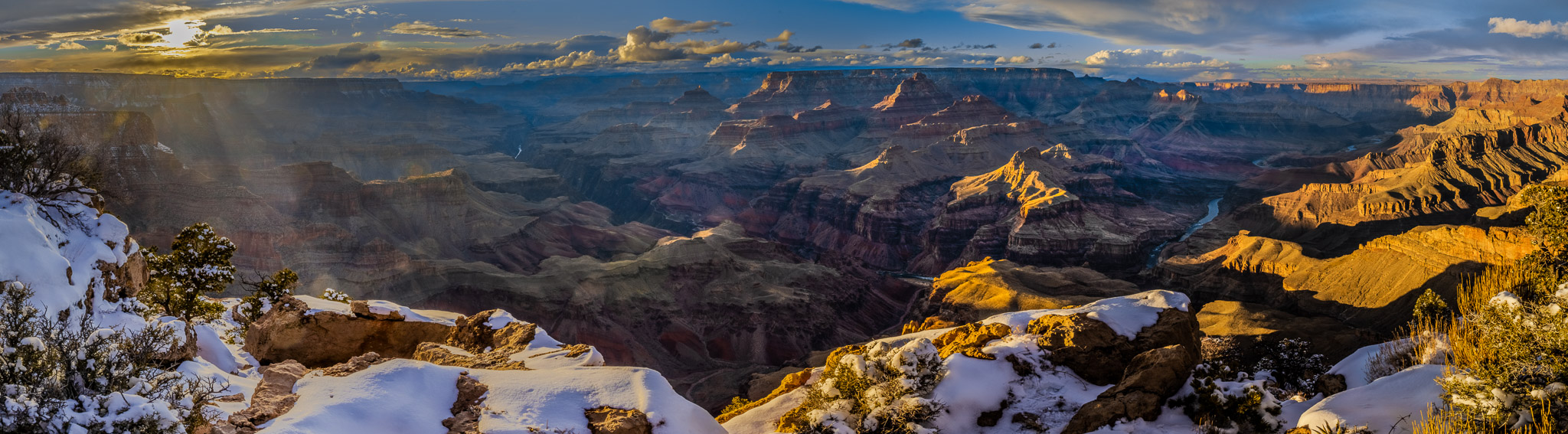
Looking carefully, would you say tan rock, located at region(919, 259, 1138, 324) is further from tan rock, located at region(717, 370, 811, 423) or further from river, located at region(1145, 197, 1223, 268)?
tan rock, located at region(717, 370, 811, 423)

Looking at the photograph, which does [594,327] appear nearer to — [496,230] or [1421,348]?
[496,230]

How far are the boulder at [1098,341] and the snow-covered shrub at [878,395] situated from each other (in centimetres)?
451

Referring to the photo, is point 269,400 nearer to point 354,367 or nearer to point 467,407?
point 354,367

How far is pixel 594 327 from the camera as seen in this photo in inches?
2746

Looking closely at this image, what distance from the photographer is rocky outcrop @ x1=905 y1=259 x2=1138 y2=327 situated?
65.6 metres

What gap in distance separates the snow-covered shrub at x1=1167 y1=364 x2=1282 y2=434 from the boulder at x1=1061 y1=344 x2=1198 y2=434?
39 cm

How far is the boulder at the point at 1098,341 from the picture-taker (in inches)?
995

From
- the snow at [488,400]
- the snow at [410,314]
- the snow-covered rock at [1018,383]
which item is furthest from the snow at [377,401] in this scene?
the snow at [410,314]

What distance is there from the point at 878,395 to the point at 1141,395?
718cm

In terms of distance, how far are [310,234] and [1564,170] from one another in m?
143

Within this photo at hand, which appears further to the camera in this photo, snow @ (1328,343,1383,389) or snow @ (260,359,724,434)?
snow @ (1328,343,1383,389)

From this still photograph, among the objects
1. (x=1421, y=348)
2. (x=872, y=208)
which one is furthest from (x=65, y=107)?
(x=1421, y=348)

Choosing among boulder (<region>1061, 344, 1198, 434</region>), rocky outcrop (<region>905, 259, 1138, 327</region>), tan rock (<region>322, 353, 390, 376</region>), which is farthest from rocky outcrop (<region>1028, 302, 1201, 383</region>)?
rocky outcrop (<region>905, 259, 1138, 327</region>)

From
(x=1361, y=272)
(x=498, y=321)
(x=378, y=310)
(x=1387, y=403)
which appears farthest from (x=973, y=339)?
(x=1361, y=272)
